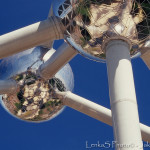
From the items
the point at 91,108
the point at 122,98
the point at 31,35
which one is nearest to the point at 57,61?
the point at 91,108

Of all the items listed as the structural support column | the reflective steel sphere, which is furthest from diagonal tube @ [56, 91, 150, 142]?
the structural support column

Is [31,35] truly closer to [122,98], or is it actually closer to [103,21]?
[103,21]

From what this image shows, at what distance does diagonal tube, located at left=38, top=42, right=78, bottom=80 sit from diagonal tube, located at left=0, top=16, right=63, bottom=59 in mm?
1699

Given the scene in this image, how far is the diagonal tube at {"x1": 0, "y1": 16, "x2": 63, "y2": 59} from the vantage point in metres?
8.73

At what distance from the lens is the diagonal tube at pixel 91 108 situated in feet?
36.1

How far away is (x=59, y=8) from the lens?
8320mm

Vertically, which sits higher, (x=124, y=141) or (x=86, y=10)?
(x=86, y=10)

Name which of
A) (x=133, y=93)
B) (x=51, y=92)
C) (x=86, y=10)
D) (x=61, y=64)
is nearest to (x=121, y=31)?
(x=86, y=10)

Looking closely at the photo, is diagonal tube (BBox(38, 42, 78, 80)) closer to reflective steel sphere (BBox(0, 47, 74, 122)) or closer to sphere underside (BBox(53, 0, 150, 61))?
reflective steel sphere (BBox(0, 47, 74, 122))

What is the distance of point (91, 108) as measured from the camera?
11.3m

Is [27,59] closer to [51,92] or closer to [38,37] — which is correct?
[51,92]

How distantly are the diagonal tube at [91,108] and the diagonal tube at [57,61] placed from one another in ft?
2.80

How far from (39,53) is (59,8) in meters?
3.87

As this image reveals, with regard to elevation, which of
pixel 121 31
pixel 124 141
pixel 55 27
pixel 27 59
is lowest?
pixel 124 141
